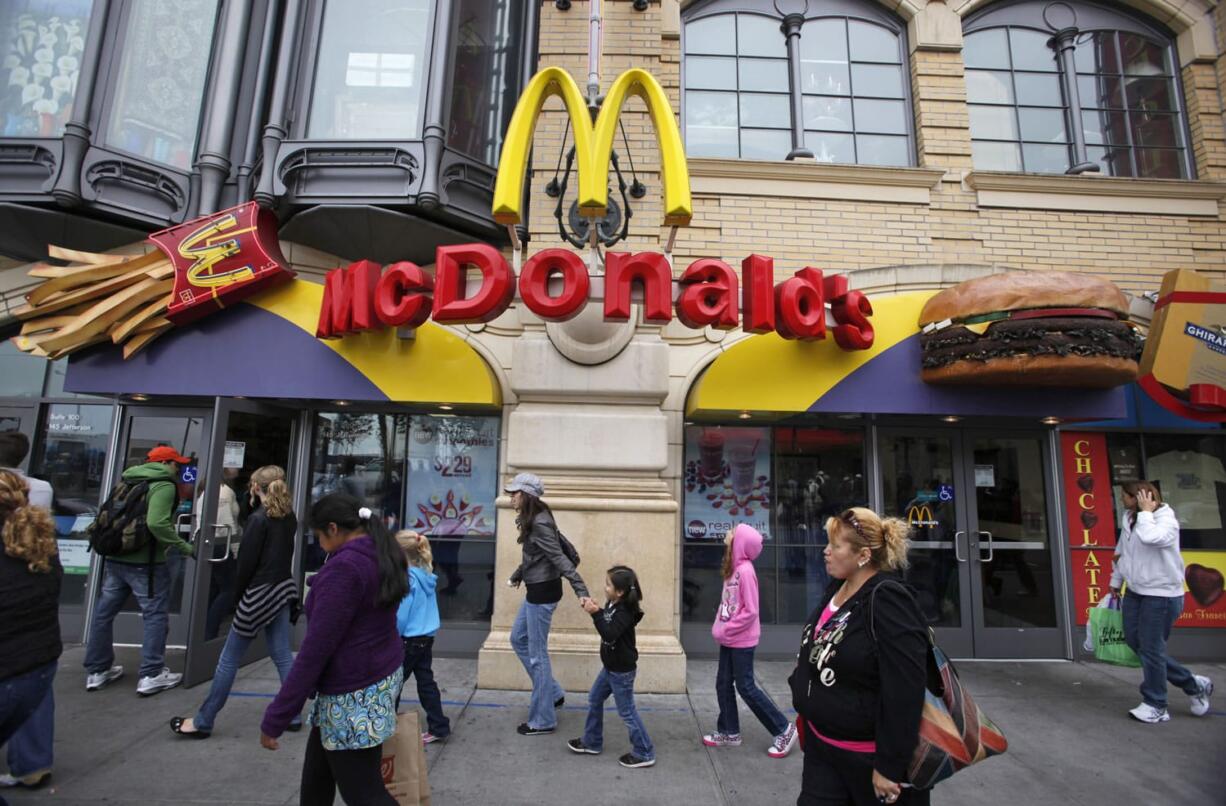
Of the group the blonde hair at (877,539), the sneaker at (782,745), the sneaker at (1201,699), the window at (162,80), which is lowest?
the sneaker at (782,745)

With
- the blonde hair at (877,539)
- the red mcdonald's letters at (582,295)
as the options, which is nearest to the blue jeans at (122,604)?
the red mcdonald's letters at (582,295)

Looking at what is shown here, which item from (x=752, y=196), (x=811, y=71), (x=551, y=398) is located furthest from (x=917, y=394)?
(x=811, y=71)

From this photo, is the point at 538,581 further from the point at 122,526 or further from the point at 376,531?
the point at 122,526

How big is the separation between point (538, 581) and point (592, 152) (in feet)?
10.6

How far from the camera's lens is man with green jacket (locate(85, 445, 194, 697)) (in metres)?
5.13

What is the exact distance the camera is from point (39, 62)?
671cm

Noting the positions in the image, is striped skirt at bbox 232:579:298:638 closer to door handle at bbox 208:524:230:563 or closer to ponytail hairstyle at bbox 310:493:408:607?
door handle at bbox 208:524:230:563

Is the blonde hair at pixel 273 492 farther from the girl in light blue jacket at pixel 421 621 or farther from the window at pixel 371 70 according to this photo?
the window at pixel 371 70

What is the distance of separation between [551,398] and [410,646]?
256cm

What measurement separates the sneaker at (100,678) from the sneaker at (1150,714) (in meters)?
8.18

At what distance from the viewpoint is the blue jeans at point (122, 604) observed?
16.9 feet

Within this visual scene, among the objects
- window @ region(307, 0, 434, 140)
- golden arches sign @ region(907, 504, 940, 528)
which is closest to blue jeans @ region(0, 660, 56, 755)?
window @ region(307, 0, 434, 140)

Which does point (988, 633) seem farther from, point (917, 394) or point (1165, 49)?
point (1165, 49)

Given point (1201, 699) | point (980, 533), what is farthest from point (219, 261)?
point (1201, 699)
